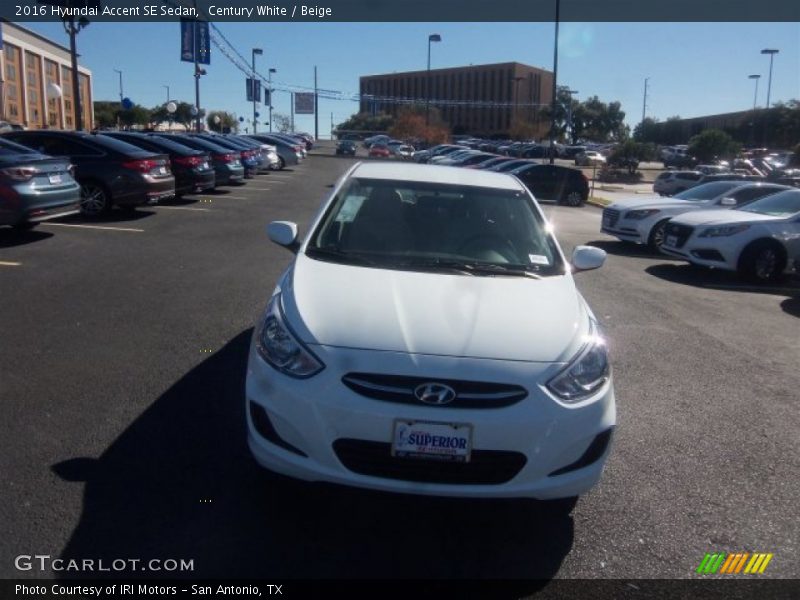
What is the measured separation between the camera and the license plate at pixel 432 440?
3268mm

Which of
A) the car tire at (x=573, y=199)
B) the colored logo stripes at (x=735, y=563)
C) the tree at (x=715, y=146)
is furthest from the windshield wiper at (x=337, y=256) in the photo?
the tree at (x=715, y=146)

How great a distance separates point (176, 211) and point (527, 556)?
13831mm

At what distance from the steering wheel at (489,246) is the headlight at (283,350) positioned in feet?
4.75

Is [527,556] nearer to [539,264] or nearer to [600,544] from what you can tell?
[600,544]

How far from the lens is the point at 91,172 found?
44.2 ft

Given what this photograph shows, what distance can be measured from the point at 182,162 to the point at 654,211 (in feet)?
34.1

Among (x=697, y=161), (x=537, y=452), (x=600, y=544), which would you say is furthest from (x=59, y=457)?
(x=697, y=161)

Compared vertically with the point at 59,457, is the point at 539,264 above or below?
above

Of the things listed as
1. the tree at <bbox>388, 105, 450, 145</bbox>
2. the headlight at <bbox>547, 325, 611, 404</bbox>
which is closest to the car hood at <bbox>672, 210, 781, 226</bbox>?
the headlight at <bbox>547, 325, 611, 404</bbox>

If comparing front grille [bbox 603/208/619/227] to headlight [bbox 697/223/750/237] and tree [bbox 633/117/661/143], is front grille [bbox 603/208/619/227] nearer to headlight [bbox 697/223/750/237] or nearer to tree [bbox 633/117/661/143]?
headlight [bbox 697/223/750/237]

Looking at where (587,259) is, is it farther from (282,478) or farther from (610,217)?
(610,217)

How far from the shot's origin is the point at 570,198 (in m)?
26.0

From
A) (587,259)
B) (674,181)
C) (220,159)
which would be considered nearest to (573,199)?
(674,181)

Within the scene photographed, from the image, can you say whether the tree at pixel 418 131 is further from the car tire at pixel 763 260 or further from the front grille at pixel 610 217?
the car tire at pixel 763 260
